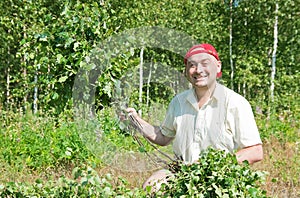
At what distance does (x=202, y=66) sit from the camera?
257 centimetres

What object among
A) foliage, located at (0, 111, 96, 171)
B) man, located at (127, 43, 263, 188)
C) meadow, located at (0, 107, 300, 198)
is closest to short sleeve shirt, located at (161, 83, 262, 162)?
man, located at (127, 43, 263, 188)

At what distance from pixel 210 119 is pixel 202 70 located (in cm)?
30

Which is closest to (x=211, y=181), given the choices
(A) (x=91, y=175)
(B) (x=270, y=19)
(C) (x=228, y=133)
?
(A) (x=91, y=175)

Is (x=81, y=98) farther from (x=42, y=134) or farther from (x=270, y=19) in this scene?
(x=270, y=19)

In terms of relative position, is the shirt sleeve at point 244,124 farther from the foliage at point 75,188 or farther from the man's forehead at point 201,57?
the foliage at point 75,188

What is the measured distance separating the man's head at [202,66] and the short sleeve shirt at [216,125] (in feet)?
0.35

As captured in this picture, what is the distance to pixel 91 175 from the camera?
1852mm

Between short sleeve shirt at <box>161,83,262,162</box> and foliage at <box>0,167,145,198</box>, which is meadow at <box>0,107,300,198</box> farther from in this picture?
foliage at <box>0,167,145,198</box>

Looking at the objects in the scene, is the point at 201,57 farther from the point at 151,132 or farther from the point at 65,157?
the point at 65,157

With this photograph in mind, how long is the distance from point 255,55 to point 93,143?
9.71 meters

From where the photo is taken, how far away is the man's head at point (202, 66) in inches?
101

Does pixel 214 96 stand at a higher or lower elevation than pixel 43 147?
higher

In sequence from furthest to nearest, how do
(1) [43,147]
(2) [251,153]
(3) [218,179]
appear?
(1) [43,147] < (2) [251,153] < (3) [218,179]

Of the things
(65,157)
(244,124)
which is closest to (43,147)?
(65,157)
